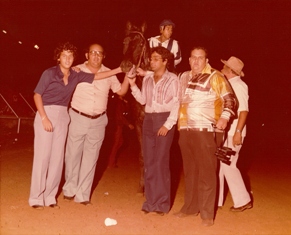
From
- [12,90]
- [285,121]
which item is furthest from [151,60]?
[285,121]

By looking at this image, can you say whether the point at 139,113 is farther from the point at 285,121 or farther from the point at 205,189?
the point at 285,121

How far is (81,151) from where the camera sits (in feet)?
19.8

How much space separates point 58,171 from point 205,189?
2.07 m

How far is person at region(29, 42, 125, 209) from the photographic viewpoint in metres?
5.39

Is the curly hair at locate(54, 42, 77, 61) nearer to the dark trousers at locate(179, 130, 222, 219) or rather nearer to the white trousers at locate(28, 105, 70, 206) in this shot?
the white trousers at locate(28, 105, 70, 206)

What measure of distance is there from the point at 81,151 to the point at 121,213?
1.12 meters

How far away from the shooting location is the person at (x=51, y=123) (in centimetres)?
A: 539

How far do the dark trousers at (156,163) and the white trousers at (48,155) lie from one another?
1180 millimetres

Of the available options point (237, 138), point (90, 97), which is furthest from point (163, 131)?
point (90, 97)

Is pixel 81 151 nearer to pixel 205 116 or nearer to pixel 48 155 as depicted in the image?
pixel 48 155

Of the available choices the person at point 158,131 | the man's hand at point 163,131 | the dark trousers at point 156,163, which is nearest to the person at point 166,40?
the person at point 158,131

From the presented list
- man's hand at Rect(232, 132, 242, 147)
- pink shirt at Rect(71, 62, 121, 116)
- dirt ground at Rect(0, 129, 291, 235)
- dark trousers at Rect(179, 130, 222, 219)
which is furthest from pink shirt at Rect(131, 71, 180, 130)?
dirt ground at Rect(0, 129, 291, 235)

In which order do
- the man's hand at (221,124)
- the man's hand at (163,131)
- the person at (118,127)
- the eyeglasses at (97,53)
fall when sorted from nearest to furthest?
the man's hand at (221,124) → the man's hand at (163,131) → the eyeglasses at (97,53) → the person at (118,127)

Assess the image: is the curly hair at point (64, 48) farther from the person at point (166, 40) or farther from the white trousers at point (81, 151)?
the person at point (166, 40)
